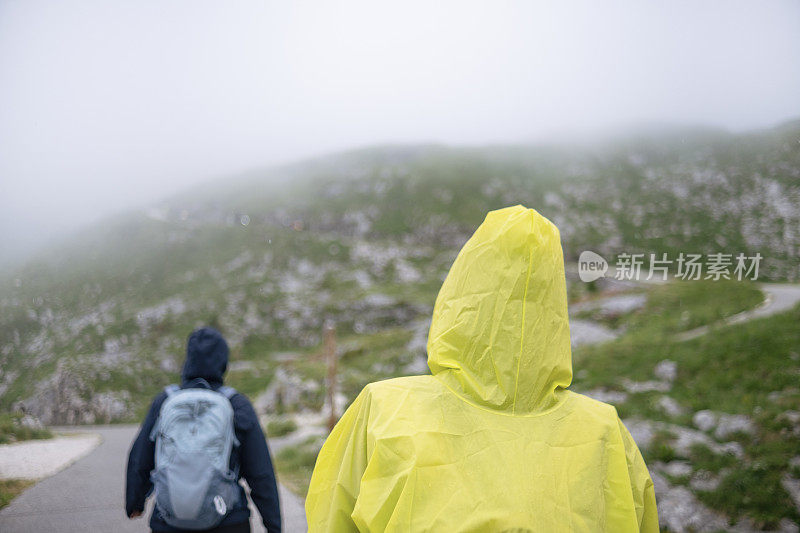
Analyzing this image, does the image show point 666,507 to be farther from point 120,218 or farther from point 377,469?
point 120,218

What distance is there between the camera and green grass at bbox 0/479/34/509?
5.00 meters

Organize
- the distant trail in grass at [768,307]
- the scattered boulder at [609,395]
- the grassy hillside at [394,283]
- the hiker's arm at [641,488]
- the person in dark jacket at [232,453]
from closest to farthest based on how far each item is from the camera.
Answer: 1. the hiker's arm at [641,488]
2. the person in dark jacket at [232,453]
3. the grassy hillside at [394,283]
4. the scattered boulder at [609,395]
5. the distant trail in grass at [768,307]

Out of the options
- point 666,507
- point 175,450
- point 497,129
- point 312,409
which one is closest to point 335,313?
point 312,409

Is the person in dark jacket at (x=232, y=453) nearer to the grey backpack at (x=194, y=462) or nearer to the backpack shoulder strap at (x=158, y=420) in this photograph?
the backpack shoulder strap at (x=158, y=420)

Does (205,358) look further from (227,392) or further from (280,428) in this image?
(280,428)

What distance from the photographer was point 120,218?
14641mm

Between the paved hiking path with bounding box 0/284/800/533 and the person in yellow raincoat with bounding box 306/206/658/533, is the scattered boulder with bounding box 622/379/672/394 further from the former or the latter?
the person in yellow raincoat with bounding box 306/206/658/533

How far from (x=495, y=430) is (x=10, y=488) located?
6.24m

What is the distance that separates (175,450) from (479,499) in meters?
2.25

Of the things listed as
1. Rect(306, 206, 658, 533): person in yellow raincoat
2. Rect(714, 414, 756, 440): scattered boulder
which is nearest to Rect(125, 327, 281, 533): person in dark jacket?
Rect(306, 206, 658, 533): person in yellow raincoat

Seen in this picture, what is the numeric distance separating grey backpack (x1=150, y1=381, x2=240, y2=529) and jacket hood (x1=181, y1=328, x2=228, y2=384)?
23 cm

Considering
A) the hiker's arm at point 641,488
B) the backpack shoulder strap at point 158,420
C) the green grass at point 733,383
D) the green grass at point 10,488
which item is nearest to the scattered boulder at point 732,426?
the green grass at point 733,383

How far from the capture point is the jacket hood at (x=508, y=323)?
2059 millimetres

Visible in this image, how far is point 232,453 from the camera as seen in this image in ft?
10.9
